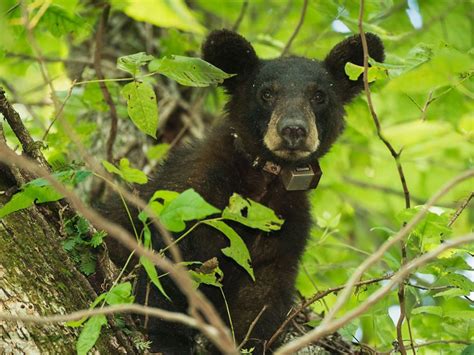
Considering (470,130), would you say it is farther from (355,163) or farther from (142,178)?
(355,163)

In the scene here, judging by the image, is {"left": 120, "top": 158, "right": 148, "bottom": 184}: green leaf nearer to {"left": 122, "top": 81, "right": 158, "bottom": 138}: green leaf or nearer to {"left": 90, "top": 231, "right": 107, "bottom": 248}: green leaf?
{"left": 90, "top": 231, "right": 107, "bottom": 248}: green leaf

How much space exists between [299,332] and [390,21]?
11.9 feet

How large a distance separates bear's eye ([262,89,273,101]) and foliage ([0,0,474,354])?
625mm

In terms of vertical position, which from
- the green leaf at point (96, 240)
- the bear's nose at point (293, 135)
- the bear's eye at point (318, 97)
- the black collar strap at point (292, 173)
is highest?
the green leaf at point (96, 240)

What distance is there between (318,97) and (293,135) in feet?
2.31

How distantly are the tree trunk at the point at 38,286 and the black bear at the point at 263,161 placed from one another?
1.54 m

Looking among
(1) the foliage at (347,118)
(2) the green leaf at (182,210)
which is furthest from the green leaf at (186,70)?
(2) the green leaf at (182,210)

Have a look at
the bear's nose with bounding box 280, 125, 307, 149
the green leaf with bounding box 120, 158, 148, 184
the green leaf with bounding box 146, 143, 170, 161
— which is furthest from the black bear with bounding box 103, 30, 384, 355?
the green leaf with bounding box 120, 158, 148, 184

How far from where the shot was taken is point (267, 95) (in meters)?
5.64

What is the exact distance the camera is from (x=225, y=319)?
5.48m

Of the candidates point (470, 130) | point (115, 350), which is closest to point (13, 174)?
point (115, 350)

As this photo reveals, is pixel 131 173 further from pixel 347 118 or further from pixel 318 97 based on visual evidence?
pixel 347 118

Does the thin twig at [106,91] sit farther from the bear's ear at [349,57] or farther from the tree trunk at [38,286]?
the tree trunk at [38,286]

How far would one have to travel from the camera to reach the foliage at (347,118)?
3.17 meters
